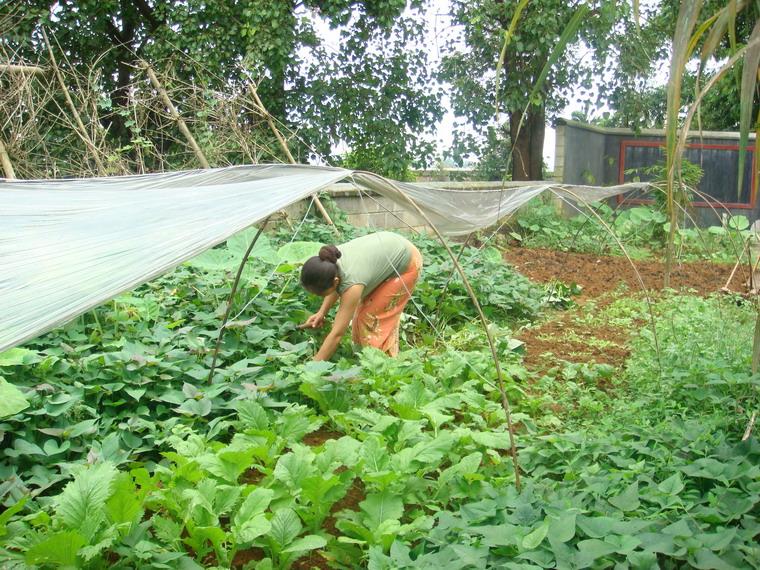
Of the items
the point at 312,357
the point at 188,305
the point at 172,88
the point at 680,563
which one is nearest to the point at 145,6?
the point at 172,88

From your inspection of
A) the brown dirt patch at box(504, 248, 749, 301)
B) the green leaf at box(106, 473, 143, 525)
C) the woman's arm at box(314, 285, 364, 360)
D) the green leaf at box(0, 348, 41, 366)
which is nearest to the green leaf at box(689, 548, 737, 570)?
the green leaf at box(106, 473, 143, 525)

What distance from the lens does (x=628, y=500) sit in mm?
2891

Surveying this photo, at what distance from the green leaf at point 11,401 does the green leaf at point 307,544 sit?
1.36 m

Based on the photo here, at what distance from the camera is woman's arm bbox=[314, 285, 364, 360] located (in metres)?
4.75

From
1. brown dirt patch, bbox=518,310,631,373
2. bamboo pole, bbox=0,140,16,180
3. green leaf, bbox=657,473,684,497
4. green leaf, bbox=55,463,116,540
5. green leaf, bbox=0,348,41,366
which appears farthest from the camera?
bamboo pole, bbox=0,140,16,180

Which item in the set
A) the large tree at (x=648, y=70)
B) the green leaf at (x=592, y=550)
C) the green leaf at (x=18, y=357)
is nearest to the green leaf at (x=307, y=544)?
the green leaf at (x=592, y=550)

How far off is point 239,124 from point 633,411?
246 inches

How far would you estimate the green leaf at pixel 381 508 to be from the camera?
9.70 ft

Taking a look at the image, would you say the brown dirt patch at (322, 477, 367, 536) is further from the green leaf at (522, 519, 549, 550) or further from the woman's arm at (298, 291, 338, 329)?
the woman's arm at (298, 291, 338, 329)

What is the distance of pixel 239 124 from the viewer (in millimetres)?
9094

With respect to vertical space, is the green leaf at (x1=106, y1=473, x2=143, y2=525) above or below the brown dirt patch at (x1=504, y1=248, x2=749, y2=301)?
above

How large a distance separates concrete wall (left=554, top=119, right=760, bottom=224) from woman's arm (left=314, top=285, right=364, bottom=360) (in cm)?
994

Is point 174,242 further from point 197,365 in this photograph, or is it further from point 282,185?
point 197,365

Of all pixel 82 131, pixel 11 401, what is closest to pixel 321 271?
pixel 11 401
